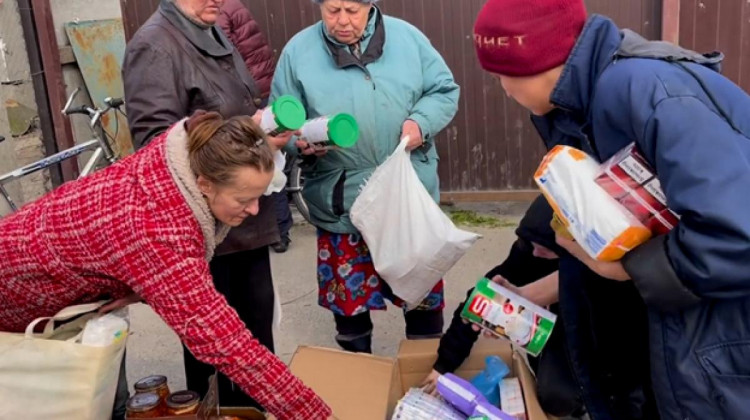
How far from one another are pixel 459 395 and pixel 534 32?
1.08m

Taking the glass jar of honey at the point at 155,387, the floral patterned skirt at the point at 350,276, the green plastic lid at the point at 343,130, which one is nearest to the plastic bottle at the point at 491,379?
the floral patterned skirt at the point at 350,276

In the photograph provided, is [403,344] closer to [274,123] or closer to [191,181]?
[274,123]

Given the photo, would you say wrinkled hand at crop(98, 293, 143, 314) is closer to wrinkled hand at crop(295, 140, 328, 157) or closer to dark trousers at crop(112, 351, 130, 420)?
dark trousers at crop(112, 351, 130, 420)

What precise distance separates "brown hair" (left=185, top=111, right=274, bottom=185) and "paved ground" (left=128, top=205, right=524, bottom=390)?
169 centimetres

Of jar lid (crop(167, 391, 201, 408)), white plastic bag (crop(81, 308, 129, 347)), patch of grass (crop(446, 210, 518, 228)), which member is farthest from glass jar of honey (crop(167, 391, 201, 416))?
patch of grass (crop(446, 210, 518, 228))

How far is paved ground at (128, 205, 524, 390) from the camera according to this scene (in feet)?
11.8

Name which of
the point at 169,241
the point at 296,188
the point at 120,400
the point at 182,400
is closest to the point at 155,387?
the point at 182,400

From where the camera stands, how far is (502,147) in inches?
211

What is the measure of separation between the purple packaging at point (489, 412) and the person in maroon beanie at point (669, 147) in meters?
0.50

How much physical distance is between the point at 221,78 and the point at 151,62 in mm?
228

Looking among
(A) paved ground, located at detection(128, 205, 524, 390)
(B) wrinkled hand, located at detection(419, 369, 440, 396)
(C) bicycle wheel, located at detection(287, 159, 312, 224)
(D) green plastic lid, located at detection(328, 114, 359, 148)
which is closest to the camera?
(B) wrinkled hand, located at detection(419, 369, 440, 396)

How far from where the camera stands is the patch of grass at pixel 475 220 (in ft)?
16.8

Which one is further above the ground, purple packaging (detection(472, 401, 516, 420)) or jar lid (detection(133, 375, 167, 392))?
jar lid (detection(133, 375, 167, 392))

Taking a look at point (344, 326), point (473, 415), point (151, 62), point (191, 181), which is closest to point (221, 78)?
point (151, 62)
